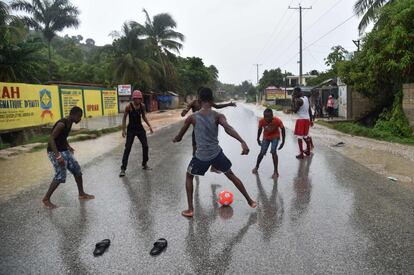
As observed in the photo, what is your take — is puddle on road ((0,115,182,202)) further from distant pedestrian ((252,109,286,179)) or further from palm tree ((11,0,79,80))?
palm tree ((11,0,79,80))

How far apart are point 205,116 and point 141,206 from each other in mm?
1735

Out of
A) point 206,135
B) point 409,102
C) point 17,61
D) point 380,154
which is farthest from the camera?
point 17,61

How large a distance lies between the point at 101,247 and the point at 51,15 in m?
39.3

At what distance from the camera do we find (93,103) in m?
24.5

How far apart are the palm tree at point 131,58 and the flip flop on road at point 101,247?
29.5m

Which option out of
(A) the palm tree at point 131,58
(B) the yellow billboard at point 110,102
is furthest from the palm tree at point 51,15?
(B) the yellow billboard at point 110,102

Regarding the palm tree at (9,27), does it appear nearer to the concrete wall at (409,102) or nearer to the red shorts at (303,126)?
the red shorts at (303,126)

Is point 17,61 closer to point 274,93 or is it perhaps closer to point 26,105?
point 26,105

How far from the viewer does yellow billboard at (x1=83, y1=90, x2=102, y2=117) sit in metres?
23.2

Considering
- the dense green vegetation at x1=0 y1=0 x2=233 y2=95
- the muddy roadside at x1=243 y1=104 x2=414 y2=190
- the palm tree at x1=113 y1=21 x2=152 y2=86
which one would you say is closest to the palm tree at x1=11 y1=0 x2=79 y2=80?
the dense green vegetation at x1=0 y1=0 x2=233 y2=95

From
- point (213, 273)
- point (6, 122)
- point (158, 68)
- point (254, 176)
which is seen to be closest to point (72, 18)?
point (158, 68)

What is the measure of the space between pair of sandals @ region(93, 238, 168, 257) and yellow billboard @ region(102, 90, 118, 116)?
77.1 ft

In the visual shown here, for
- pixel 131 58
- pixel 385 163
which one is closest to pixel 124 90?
pixel 131 58

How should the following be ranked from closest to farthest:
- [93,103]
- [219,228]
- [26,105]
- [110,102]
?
[219,228]
[26,105]
[93,103]
[110,102]
